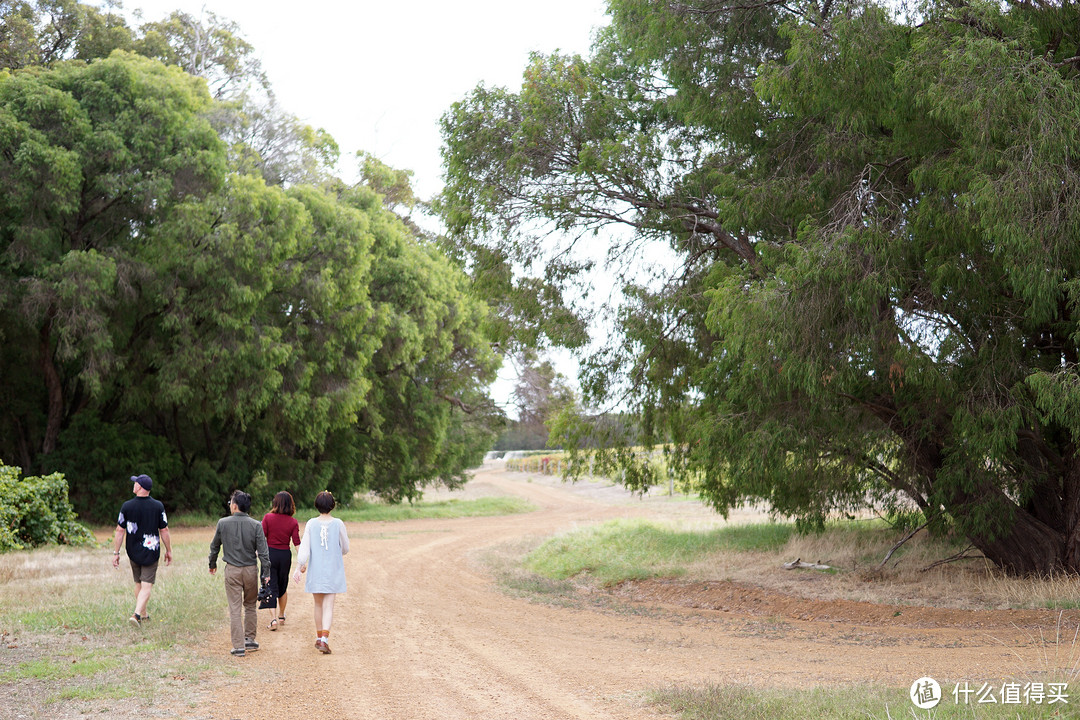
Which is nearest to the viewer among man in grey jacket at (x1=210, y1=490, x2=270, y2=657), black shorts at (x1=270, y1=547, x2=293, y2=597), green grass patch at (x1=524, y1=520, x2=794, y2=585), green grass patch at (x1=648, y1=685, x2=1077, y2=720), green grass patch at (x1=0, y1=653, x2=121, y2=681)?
green grass patch at (x1=648, y1=685, x2=1077, y2=720)

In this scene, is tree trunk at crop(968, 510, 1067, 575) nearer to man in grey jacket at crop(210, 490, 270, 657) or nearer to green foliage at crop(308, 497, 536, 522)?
man in grey jacket at crop(210, 490, 270, 657)

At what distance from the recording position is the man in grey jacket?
8.51 meters

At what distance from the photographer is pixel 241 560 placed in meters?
8.55

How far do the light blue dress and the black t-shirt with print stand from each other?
192 cm

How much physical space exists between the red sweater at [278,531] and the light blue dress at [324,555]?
102cm

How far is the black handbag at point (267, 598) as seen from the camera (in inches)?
371

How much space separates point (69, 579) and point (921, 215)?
42.7 feet

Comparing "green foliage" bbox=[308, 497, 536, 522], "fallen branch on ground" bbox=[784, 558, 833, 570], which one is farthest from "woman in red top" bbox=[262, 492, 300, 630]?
"green foliage" bbox=[308, 497, 536, 522]

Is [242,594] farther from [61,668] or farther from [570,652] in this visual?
[570,652]

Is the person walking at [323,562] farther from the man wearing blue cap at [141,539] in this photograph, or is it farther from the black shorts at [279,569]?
the man wearing blue cap at [141,539]

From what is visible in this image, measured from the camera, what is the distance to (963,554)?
14000 mm

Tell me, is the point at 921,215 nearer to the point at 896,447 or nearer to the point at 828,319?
the point at 828,319

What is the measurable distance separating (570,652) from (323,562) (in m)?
2.63

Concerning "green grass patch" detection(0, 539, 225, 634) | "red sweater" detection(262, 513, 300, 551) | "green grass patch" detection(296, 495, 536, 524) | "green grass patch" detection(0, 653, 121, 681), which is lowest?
"green grass patch" detection(296, 495, 536, 524)
